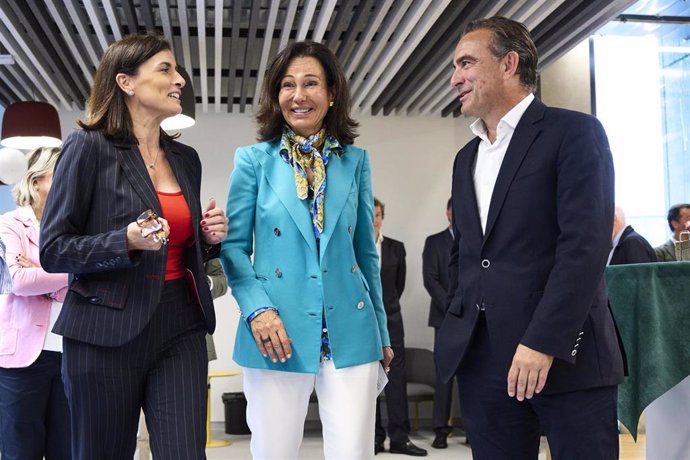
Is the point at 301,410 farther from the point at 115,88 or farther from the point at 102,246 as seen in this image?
the point at 115,88

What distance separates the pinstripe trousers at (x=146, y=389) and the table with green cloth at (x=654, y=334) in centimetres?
165

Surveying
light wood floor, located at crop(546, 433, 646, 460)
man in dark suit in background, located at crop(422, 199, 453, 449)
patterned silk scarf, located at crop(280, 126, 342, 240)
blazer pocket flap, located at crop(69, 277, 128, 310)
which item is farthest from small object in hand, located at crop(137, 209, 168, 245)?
man in dark suit in background, located at crop(422, 199, 453, 449)

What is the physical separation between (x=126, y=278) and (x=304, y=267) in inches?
19.5

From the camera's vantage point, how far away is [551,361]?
6.59 ft

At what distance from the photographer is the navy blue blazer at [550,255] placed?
2.01 m

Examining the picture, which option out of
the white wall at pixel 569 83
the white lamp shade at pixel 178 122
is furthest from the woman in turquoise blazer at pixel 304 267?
the white wall at pixel 569 83

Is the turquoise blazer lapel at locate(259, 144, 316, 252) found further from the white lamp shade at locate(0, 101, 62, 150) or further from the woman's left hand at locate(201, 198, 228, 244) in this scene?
the white lamp shade at locate(0, 101, 62, 150)

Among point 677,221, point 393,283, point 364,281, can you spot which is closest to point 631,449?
point 677,221

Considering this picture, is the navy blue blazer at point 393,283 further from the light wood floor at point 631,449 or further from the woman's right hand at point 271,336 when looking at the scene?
the woman's right hand at point 271,336

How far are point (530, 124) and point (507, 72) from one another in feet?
0.73

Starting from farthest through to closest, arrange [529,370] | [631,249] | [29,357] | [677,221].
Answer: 1. [677,221]
2. [631,249]
3. [29,357]
4. [529,370]

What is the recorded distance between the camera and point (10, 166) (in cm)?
528

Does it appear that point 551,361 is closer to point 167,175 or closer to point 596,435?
point 596,435

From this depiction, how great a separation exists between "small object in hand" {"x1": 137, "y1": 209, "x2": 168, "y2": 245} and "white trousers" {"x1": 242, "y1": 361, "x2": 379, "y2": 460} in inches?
20.8
